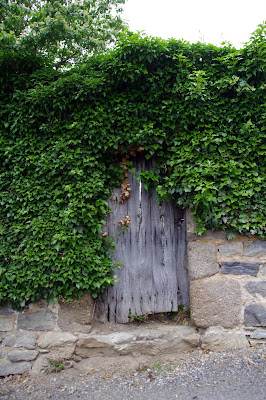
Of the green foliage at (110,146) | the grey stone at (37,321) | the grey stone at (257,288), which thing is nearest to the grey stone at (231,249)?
the green foliage at (110,146)

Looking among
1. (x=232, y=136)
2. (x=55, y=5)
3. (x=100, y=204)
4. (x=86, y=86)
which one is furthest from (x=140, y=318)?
(x=55, y=5)

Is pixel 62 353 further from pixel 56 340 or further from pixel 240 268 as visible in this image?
pixel 240 268

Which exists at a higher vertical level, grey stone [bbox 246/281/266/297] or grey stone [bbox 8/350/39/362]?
grey stone [bbox 246/281/266/297]

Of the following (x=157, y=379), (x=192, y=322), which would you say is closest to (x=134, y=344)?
(x=157, y=379)

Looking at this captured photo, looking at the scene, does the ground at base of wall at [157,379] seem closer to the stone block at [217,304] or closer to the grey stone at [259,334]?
the grey stone at [259,334]

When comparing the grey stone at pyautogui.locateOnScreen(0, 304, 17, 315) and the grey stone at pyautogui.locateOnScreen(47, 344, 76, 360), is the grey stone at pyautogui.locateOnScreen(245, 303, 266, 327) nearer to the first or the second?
the grey stone at pyautogui.locateOnScreen(47, 344, 76, 360)

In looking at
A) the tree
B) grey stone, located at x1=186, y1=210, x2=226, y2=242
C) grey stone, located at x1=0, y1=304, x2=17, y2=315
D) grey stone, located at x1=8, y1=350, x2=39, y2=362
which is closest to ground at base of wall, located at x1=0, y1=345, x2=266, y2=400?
grey stone, located at x1=8, y1=350, x2=39, y2=362

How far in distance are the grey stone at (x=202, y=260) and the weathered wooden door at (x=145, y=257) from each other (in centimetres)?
30

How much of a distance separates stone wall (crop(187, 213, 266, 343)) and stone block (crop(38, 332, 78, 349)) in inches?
48.3

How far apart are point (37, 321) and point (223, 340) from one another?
6.05 ft

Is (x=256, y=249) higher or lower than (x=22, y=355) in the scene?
higher

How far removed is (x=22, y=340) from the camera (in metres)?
2.81

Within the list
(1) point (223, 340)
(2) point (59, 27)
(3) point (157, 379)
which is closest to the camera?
(3) point (157, 379)

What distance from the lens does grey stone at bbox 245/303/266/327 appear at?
269 cm
